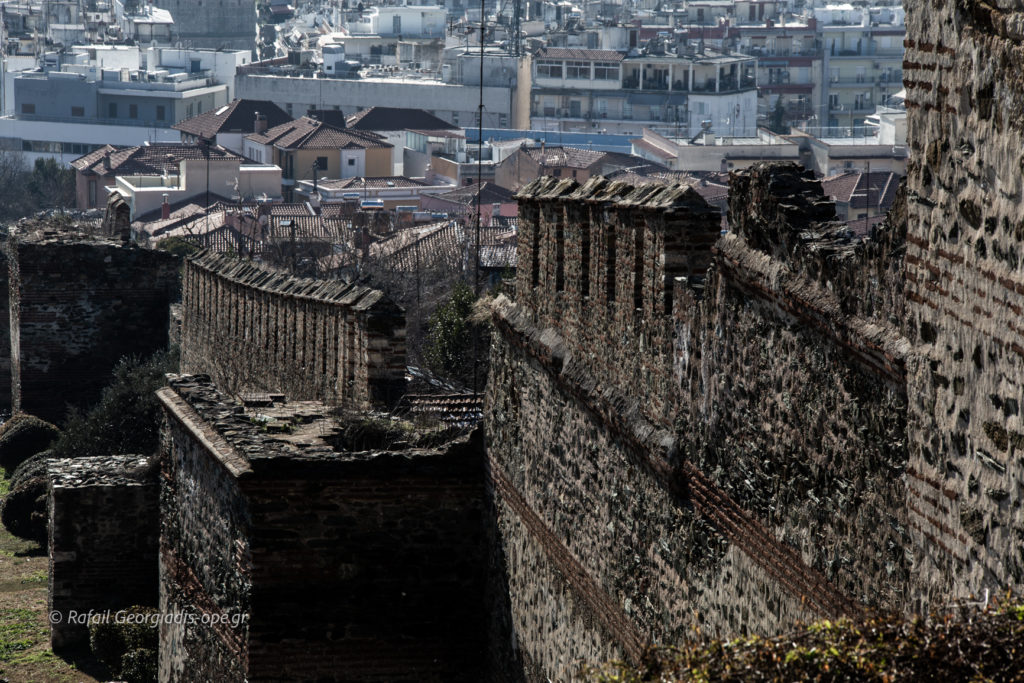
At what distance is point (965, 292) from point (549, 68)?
7035cm

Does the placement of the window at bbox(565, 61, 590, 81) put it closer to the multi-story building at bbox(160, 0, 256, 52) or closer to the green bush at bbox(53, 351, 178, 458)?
the multi-story building at bbox(160, 0, 256, 52)

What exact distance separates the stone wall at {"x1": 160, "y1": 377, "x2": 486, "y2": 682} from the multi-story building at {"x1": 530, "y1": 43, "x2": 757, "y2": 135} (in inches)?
2413

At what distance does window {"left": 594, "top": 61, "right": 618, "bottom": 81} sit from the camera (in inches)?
2869

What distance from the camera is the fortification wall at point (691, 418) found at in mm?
5066

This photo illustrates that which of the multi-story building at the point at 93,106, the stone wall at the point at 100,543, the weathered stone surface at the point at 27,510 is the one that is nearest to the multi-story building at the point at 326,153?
the multi-story building at the point at 93,106

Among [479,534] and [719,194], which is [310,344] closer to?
[479,534]

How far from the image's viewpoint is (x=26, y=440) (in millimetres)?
20281

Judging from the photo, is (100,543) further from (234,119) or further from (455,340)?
(234,119)

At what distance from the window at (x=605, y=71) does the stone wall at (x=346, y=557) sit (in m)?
64.4

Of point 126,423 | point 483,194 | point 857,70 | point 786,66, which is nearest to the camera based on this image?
point 126,423

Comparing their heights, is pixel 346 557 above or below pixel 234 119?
below

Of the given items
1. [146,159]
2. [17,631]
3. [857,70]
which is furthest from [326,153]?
[17,631]

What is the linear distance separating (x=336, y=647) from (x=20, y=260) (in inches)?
457

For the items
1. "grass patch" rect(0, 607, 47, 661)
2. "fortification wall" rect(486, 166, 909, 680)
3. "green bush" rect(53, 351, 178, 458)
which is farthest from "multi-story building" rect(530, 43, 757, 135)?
"fortification wall" rect(486, 166, 909, 680)
